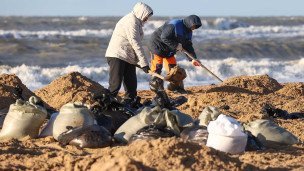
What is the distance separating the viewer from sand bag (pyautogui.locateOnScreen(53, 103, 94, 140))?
837 cm

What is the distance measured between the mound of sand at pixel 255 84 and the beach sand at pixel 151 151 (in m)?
1.15

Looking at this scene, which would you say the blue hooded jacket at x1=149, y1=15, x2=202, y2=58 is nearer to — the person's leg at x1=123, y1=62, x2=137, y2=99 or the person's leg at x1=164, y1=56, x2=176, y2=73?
the person's leg at x1=164, y1=56, x2=176, y2=73

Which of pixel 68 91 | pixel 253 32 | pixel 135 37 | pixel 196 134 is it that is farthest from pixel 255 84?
pixel 253 32

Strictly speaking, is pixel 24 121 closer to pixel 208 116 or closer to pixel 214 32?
pixel 208 116

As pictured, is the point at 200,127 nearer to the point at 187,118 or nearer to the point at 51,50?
the point at 187,118

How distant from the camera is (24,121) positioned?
336 inches

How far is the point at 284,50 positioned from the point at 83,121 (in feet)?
87.8

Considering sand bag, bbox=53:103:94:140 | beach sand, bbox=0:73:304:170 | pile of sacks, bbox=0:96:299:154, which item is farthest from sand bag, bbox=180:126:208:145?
sand bag, bbox=53:103:94:140

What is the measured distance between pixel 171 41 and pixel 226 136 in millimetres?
5867

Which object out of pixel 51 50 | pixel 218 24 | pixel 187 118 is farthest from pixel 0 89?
pixel 218 24

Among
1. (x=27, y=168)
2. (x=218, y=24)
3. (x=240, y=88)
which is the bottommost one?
(x=218, y=24)

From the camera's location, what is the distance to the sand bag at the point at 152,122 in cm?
799

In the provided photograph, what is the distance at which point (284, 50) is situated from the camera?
112ft

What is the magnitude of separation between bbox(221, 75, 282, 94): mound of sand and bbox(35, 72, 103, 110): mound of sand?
2.70 m
